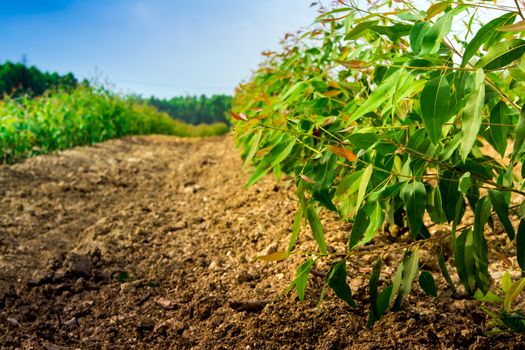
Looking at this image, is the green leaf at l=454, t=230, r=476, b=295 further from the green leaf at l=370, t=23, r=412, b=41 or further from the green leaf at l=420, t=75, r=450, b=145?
the green leaf at l=370, t=23, r=412, b=41

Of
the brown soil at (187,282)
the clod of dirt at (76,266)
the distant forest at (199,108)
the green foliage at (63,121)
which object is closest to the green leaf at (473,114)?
the brown soil at (187,282)

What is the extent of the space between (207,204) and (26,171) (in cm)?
276

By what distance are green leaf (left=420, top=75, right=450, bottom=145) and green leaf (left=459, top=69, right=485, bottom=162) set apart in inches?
1.8

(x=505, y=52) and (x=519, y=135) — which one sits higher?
(x=505, y=52)

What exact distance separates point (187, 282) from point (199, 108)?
18514mm

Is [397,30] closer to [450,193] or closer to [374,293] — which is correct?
[450,193]

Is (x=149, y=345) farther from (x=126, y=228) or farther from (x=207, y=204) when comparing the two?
(x=207, y=204)

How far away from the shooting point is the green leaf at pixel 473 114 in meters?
1.18

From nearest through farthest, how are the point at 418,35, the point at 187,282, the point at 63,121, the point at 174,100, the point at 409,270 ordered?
the point at 418,35 < the point at 409,270 < the point at 187,282 < the point at 63,121 < the point at 174,100

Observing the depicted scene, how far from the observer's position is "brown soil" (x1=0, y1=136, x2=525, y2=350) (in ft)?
6.54

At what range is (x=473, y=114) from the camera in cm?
119

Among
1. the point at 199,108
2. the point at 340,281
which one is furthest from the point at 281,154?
the point at 199,108

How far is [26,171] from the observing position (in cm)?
608

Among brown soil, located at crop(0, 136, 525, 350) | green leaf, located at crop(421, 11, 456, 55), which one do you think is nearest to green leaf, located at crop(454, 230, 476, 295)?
brown soil, located at crop(0, 136, 525, 350)
